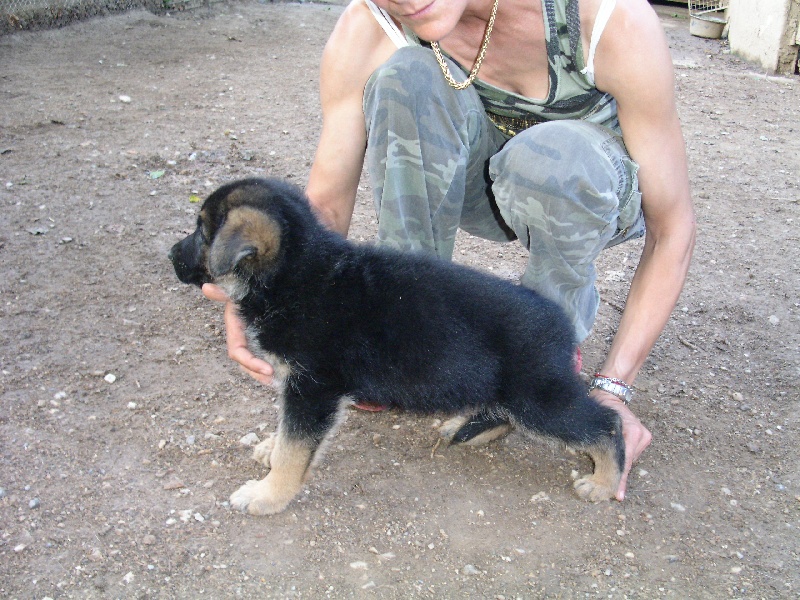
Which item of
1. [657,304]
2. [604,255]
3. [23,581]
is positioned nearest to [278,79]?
[604,255]

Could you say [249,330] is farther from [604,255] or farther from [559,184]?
[604,255]

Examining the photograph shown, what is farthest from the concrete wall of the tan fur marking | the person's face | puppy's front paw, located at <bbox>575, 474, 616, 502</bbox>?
the tan fur marking

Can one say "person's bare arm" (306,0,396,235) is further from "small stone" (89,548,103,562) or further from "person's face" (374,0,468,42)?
"small stone" (89,548,103,562)

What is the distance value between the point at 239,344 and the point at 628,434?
155 centimetres

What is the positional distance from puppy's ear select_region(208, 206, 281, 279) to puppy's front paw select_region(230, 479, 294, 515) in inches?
31.0

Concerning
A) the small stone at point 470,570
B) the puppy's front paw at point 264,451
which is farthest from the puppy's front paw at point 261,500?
the small stone at point 470,570

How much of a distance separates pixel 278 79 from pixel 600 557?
18.9 feet

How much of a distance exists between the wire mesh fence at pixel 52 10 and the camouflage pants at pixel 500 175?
584cm

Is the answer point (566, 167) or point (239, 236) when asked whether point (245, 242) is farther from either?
point (566, 167)

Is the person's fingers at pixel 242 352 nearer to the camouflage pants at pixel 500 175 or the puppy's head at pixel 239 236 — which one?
the puppy's head at pixel 239 236

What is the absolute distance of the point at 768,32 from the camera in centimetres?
845

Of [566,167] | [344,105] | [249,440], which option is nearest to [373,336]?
[249,440]

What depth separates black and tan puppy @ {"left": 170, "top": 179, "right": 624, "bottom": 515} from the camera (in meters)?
2.68

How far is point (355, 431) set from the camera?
3.28 m
